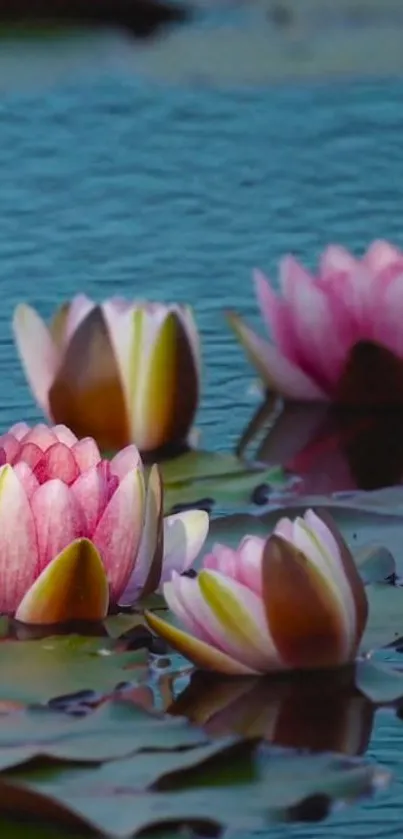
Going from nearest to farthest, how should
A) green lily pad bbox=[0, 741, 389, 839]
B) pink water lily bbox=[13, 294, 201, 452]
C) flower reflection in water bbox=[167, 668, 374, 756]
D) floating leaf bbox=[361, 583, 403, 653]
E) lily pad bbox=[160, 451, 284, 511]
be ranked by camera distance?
green lily pad bbox=[0, 741, 389, 839]
flower reflection in water bbox=[167, 668, 374, 756]
floating leaf bbox=[361, 583, 403, 653]
lily pad bbox=[160, 451, 284, 511]
pink water lily bbox=[13, 294, 201, 452]

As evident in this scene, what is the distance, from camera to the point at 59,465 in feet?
5.20

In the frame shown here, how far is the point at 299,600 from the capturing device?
4.75 feet

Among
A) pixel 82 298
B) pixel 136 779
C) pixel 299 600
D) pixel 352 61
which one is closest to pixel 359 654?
pixel 299 600

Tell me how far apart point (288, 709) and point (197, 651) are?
7 cm

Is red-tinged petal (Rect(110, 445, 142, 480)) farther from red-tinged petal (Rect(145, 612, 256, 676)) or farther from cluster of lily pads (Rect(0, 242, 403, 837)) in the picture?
red-tinged petal (Rect(145, 612, 256, 676))

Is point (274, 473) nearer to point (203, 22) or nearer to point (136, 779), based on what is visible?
point (136, 779)

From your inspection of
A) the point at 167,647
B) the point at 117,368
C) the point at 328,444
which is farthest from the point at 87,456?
the point at 328,444

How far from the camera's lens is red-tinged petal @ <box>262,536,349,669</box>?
1.44 meters

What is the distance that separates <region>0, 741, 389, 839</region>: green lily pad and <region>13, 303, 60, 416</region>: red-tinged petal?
2.57 feet

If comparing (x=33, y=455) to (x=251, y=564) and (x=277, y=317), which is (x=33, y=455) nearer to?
(x=251, y=564)

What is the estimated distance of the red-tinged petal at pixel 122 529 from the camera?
1.56m

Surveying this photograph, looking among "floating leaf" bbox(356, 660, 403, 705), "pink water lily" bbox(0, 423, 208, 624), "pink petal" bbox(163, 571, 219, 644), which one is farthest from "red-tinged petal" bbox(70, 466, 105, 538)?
"floating leaf" bbox(356, 660, 403, 705)

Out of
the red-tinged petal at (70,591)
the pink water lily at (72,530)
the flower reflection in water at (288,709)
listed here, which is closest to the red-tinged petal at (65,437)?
the pink water lily at (72,530)

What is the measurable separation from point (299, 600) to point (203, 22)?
3.67 meters
